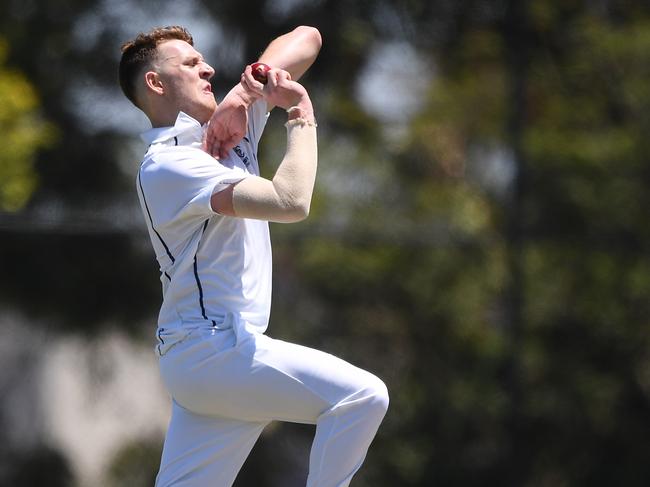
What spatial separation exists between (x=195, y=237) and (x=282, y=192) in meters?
0.31

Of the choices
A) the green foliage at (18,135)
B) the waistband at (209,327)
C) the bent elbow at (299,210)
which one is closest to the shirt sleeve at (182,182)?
the bent elbow at (299,210)

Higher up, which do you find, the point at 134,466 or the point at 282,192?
the point at 282,192

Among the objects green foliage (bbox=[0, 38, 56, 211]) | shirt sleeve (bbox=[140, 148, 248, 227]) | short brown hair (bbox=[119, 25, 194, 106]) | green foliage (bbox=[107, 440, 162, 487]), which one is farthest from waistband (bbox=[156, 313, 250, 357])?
green foliage (bbox=[107, 440, 162, 487])

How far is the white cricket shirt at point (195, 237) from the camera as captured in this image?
3131mm

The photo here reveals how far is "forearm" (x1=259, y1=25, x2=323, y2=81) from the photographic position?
3.58m

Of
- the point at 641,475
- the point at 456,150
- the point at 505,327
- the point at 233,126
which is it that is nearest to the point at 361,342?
the point at 505,327

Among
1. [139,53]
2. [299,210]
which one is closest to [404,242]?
[139,53]

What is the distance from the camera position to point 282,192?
3041 millimetres

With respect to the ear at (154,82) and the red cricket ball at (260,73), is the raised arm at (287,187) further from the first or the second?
the ear at (154,82)

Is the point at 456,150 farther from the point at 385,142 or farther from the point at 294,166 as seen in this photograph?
the point at 294,166

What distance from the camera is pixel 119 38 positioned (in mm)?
6793

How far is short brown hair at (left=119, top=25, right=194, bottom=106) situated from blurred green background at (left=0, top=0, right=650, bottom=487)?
304 cm

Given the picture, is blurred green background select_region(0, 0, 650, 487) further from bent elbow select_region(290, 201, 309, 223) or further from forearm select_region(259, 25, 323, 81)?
bent elbow select_region(290, 201, 309, 223)

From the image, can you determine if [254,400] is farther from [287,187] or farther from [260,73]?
[260,73]
